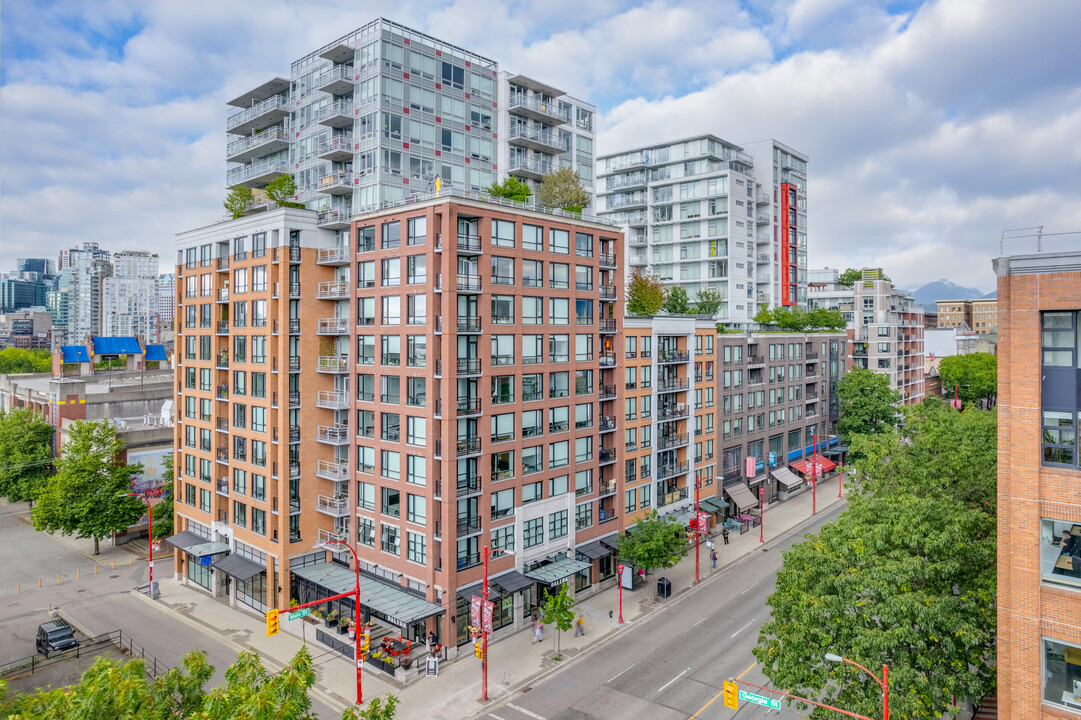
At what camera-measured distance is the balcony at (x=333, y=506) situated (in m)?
46.7

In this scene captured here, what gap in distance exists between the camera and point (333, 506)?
4753cm

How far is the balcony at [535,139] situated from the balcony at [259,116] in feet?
66.0

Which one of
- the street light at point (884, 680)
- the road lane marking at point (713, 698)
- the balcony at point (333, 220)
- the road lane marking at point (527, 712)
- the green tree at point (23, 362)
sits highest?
the balcony at point (333, 220)

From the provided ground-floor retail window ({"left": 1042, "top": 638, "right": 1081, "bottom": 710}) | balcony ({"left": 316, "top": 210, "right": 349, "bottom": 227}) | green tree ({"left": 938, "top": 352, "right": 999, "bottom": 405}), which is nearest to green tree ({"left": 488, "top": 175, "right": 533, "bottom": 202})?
balcony ({"left": 316, "top": 210, "right": 349, "bottom": 227})

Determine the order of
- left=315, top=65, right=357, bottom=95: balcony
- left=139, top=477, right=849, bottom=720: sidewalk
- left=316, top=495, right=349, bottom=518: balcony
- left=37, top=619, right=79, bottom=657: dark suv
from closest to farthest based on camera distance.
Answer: left=139, top=477, right=849, bottom=720: sidewalk < left=37, top=619, right=79, bottom=657: dark suv < left=316, top=495, right=349, bottom=518: balcony < left=315, top=65, right=357, bottom=95: balcony

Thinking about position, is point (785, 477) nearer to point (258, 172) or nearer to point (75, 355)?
point (258, 172)

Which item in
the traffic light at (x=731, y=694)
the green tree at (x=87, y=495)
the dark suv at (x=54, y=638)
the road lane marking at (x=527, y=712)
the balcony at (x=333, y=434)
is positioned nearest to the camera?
the traffic light at (x=731, y=694)

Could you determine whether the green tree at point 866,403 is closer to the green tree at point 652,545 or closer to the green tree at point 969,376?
the green tree at point 969,376

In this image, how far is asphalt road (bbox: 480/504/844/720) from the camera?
3444 centimetres

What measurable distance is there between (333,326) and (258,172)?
22.3 metres

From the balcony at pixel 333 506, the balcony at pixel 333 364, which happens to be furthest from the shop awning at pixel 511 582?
the balcony at pixel 333 364

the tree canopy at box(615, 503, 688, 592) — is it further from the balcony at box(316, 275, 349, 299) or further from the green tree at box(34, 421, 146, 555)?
the green tree at box(34, 421, 146, 555)

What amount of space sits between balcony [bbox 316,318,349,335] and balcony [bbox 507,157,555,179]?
68.0 ft

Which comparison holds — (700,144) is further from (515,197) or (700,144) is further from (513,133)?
(515,197)
